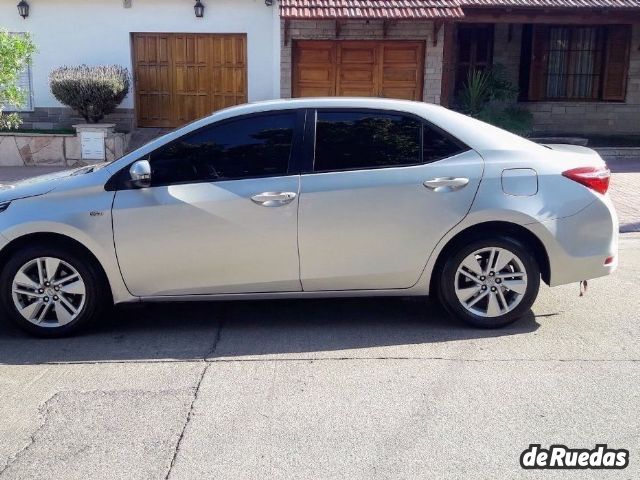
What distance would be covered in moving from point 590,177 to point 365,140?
5.49 ft

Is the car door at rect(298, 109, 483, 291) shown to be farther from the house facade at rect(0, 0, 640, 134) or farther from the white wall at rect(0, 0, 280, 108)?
the white wall at rect(0, 0, 280, 108)

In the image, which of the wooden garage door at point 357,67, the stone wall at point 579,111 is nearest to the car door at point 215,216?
the wooden garage door at point 357,67

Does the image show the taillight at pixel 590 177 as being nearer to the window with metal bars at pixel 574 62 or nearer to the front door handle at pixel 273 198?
the front door handle at pixel 273 198

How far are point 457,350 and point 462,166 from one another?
4.33 ft

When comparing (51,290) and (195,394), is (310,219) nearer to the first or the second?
(195,394)

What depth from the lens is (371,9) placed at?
13.1 metres

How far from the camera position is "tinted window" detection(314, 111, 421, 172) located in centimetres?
508

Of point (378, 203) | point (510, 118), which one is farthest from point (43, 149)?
point (378, 203)

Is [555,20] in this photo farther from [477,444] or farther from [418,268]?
[477,444]

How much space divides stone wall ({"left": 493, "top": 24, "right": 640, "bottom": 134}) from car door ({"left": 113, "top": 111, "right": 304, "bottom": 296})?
12009 mm

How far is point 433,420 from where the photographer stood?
3807mm

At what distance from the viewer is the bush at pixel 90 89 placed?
1265 centimetres

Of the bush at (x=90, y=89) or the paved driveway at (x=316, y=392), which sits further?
the bush at (x=90, y=89)

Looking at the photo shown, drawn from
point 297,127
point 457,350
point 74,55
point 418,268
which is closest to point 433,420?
point 457,350
